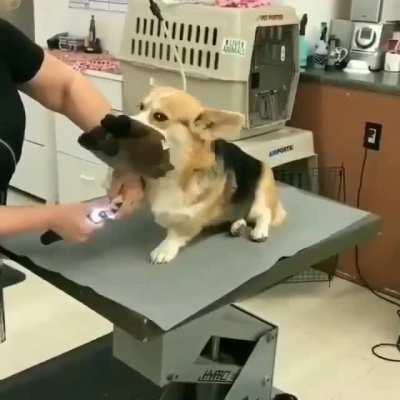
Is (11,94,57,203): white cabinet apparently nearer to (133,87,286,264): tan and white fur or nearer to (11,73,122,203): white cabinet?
(11,73,122,203): white cabinet

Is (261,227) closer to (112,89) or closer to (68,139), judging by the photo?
(112,89)

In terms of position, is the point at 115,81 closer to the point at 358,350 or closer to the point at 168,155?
the point at 358,350

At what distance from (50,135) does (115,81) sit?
1.96 feet

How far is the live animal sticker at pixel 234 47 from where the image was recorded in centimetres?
221

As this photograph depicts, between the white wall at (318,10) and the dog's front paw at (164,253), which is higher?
the white wall at (318,10)

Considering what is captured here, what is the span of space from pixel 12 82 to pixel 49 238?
1.07 ft

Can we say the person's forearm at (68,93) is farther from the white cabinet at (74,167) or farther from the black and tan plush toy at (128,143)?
the white cabinet at (74,167)

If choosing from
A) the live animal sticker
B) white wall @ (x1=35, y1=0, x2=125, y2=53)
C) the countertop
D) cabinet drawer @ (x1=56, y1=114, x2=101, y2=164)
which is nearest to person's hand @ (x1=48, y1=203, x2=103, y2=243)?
the live animal sticker

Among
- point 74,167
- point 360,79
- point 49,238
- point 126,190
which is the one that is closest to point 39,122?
point 74,167

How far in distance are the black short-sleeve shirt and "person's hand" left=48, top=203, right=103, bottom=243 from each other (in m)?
0.18

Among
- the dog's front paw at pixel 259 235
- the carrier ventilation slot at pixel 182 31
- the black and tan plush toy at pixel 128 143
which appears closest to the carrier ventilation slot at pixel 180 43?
the carrier ventilation slot at pixel 182 31

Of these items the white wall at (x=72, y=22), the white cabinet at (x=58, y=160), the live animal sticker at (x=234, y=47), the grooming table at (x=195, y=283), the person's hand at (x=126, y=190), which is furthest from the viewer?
the white wall at (x=72, y=22)

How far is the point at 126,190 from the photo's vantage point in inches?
49.6

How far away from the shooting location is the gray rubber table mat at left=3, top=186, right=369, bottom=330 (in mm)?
1151
